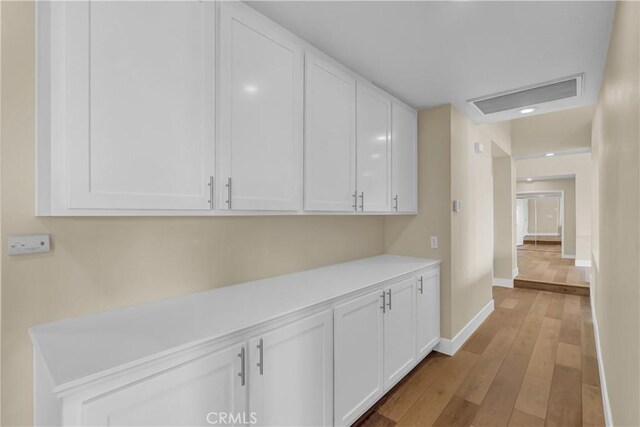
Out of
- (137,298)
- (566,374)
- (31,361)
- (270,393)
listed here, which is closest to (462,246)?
(566,374)

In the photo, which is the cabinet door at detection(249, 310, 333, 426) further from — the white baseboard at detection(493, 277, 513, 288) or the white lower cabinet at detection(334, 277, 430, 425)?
the white baseboard at detection(493, 277, 513, 288)

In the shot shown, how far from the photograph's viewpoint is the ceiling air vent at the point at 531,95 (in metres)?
2.42

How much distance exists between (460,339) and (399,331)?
1.18 metres

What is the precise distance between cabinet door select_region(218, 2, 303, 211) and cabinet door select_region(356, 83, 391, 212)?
26.0 inches

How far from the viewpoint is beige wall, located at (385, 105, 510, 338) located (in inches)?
115

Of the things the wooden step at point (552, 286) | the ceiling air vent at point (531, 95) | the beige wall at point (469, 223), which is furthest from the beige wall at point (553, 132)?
the wooden step at point (552, 286)

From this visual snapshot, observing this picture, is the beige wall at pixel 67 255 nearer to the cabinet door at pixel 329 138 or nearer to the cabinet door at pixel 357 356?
the cabinet door at pixel 329 138

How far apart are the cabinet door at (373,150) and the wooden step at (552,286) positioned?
13.5 feet

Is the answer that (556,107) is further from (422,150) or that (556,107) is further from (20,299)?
(20,299)

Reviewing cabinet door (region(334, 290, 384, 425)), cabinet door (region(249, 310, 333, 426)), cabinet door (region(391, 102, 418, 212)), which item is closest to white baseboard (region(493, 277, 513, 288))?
cabinet door (region(391, 102, 418, 212))

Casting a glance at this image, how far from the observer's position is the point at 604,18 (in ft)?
5.32

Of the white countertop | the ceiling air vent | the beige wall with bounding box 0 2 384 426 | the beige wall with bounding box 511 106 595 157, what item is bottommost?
the white countertop

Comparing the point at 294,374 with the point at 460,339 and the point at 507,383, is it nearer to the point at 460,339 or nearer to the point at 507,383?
the point at 507,383

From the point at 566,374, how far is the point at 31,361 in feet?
11.8
